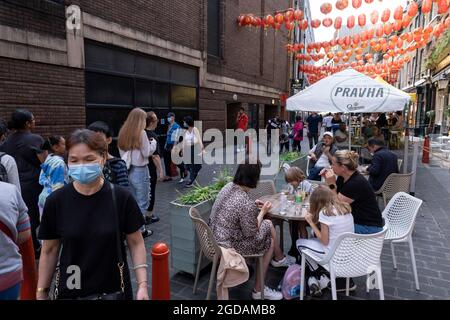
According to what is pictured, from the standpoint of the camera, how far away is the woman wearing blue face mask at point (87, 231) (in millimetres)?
1869

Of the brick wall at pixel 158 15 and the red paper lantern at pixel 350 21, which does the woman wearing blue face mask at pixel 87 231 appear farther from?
the red paper lantern at pixel 350 21

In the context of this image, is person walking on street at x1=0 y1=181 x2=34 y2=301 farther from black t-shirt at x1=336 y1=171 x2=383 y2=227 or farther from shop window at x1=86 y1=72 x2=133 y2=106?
shop window at x1=86 y1=72 x2=133 y2=106

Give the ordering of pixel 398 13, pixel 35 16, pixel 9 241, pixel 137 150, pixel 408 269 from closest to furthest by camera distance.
Answer: pixel 9 241
pixel 408 269
pixel 137 150
pixel 35 16
pixel 398 13

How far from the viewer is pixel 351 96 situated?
6.38 m

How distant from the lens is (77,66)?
8328mm

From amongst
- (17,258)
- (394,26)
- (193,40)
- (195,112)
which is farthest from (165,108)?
(17,258)

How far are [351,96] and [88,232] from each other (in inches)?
228

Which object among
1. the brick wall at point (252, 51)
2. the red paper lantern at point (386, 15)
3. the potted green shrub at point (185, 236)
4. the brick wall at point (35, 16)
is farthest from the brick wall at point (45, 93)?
the red paper lantern at point (386, 15)

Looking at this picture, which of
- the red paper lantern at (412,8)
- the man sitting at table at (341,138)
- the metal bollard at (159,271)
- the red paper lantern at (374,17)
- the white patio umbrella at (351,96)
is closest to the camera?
the metal bollard at (159,271)

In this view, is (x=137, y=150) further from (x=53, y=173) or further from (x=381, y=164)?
(x=381, y=164)

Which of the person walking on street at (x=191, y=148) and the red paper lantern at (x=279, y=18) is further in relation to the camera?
the red paper lantern at (x=279, y=18)

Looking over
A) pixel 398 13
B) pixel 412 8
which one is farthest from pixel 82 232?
pixel 398 13

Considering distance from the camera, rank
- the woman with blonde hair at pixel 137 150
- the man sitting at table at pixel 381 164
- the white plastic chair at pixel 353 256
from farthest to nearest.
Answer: the man sitting at table at pixel 381 164 → the woman with blonde hair at pixel 137 150 → the white plastic chair at pixel 353 256
